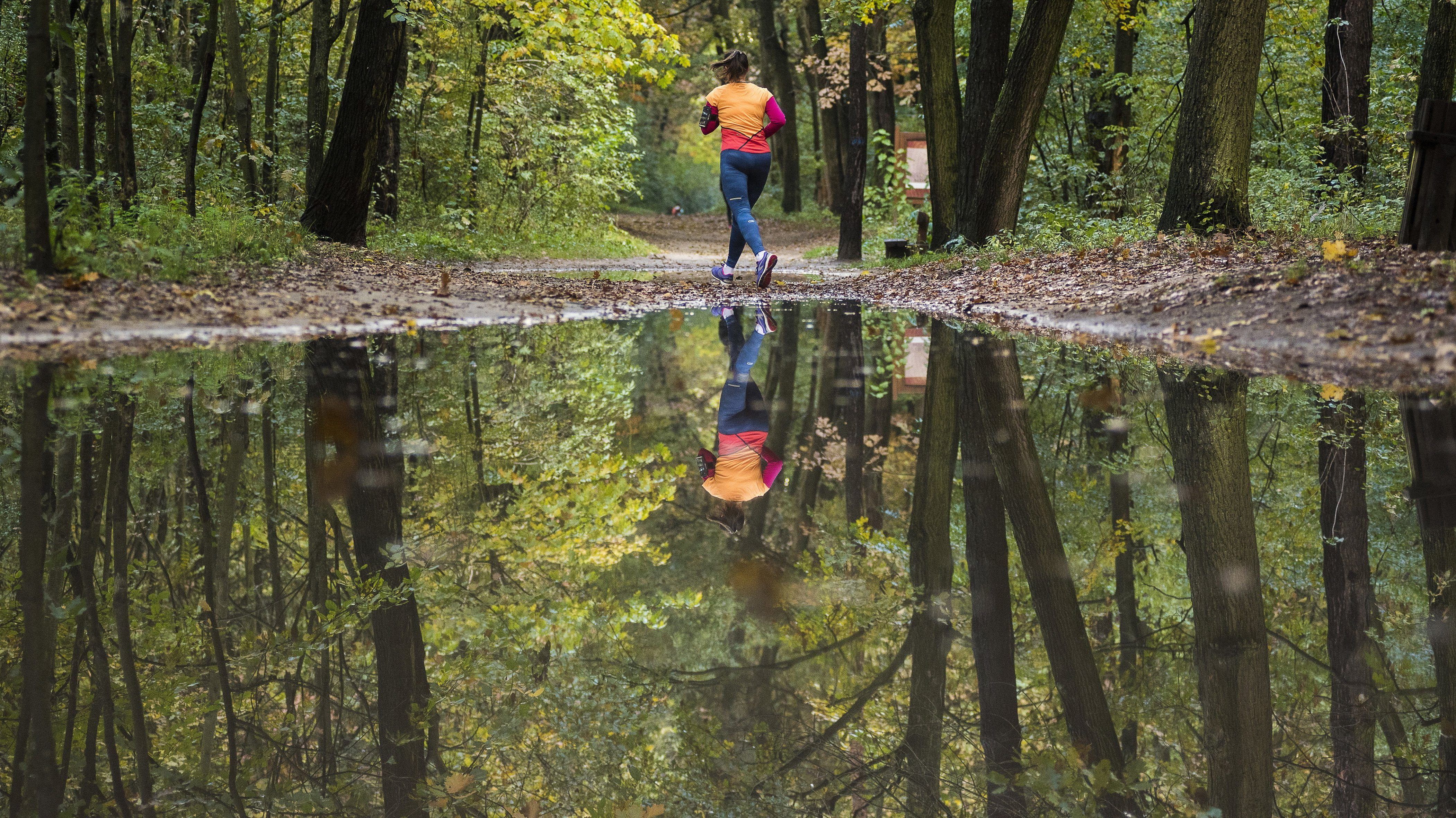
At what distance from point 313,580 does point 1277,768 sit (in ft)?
8.26

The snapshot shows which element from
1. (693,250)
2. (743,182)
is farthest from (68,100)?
(693,250)

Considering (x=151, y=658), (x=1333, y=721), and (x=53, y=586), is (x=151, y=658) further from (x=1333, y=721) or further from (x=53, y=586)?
(x=1333, y=721)

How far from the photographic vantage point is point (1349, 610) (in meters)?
2.99

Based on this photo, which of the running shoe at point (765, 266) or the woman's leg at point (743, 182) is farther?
the running shoe at point (765, 266)

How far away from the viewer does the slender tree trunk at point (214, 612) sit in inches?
84.6

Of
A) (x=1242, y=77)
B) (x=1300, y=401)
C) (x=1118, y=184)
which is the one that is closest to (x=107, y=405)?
(x=1300, y=401)

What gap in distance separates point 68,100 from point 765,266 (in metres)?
8.05

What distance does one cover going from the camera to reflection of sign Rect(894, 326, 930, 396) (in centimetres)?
671

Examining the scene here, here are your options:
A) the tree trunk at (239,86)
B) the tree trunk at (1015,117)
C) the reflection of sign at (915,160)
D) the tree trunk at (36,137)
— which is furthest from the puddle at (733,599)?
the reflection of sign at (915,160)

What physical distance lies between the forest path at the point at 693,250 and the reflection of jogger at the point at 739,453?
10.1 m

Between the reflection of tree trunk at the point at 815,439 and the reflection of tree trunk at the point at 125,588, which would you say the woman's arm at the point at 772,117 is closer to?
the reflection of tree trunk at the point at 815,439

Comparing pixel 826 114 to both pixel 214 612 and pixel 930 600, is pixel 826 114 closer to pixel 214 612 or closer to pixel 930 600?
pixel 930 600

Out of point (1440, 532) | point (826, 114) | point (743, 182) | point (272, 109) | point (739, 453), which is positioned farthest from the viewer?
point (826, 114)

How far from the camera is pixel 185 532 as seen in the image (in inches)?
138
